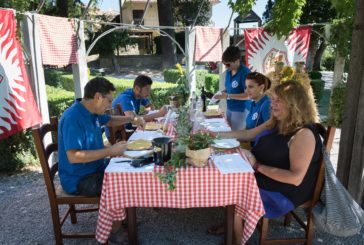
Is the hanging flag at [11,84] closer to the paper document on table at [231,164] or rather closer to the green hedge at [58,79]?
the paper document on table at [231,164]

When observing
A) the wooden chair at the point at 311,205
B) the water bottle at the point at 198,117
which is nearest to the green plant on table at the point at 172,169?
the wooden chair at the point at 311,205

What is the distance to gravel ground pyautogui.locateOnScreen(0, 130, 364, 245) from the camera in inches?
102

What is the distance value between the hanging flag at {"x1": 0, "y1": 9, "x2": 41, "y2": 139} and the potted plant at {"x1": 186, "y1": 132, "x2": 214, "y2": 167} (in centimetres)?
225

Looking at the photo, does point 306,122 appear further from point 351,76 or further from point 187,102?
point 187,102

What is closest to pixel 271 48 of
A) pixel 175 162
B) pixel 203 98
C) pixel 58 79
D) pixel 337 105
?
pixel 337 105

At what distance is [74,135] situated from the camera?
2115 mm

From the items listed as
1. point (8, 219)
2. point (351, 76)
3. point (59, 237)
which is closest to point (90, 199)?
point (59, 237)

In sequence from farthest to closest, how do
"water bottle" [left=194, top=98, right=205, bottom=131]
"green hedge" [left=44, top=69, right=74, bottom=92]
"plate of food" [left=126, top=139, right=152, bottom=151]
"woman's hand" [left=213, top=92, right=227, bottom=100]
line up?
"green hedge" [left=44, top=69, right=74, bottom=92] < "woman's hand" [left=213, top=92, right=227, bottom=100] < "water bottle" [left=194, top=98, right=205, bottom=131] < "plate of food" [left=126, top=139, right=152, bottom=151]

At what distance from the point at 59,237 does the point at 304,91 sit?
6.90 ft

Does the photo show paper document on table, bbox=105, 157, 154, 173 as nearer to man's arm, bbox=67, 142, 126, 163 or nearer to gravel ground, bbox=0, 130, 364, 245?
man's arm, bbox=67, 142, 126, 163

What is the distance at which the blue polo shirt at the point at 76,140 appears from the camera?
2125 mm

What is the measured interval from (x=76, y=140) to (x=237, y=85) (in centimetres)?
255

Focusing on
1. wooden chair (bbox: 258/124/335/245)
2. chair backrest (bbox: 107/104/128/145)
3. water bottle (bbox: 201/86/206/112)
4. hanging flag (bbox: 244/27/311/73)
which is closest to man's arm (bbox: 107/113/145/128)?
chair backrest (bbox: 107/104/128/145)

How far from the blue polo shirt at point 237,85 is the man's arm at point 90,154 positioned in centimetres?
233
